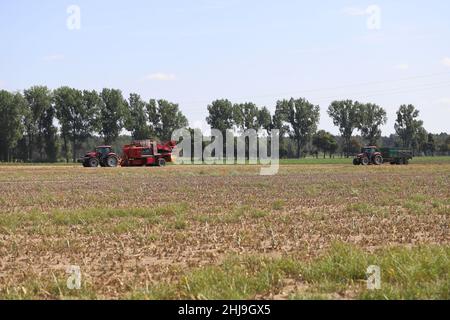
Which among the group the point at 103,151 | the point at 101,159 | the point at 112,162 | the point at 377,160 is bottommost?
the point at 112,162

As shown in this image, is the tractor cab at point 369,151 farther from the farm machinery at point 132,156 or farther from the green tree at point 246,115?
the green tree at point 246,115

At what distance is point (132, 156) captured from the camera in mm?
54188

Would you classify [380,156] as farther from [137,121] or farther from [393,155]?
[137,121]

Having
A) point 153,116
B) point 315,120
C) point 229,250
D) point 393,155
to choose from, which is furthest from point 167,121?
point 229,250

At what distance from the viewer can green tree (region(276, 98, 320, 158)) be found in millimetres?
136625

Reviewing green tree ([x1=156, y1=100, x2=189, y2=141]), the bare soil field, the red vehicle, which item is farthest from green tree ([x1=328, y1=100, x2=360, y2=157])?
the bare soil field

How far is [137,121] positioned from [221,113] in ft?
70.9

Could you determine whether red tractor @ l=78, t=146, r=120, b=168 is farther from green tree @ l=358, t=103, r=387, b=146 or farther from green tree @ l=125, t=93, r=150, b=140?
green tree @ l=358, t=103, r=387, b=146

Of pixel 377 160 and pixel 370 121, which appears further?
pixel 370 121

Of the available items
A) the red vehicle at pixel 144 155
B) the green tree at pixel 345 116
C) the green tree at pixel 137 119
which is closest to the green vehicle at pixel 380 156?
the red vehicle at pixel 144 155

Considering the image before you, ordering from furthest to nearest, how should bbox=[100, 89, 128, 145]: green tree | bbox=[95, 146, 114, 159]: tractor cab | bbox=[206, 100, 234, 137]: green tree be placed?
bbox=[206, 100, 234, 137]: green tree, bbox=[100, 89, 128, 145]: green tree, bbox=[95, 146, 114, 159]: tractor cab

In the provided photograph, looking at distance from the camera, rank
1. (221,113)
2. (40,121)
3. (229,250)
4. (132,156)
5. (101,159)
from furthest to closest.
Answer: (221,113)
(40,121)
(101,159)
(132,156)
(229,250)

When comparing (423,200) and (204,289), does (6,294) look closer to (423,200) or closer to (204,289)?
(204,289)

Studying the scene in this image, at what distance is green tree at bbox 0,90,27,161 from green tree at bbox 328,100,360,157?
75.1 metres
